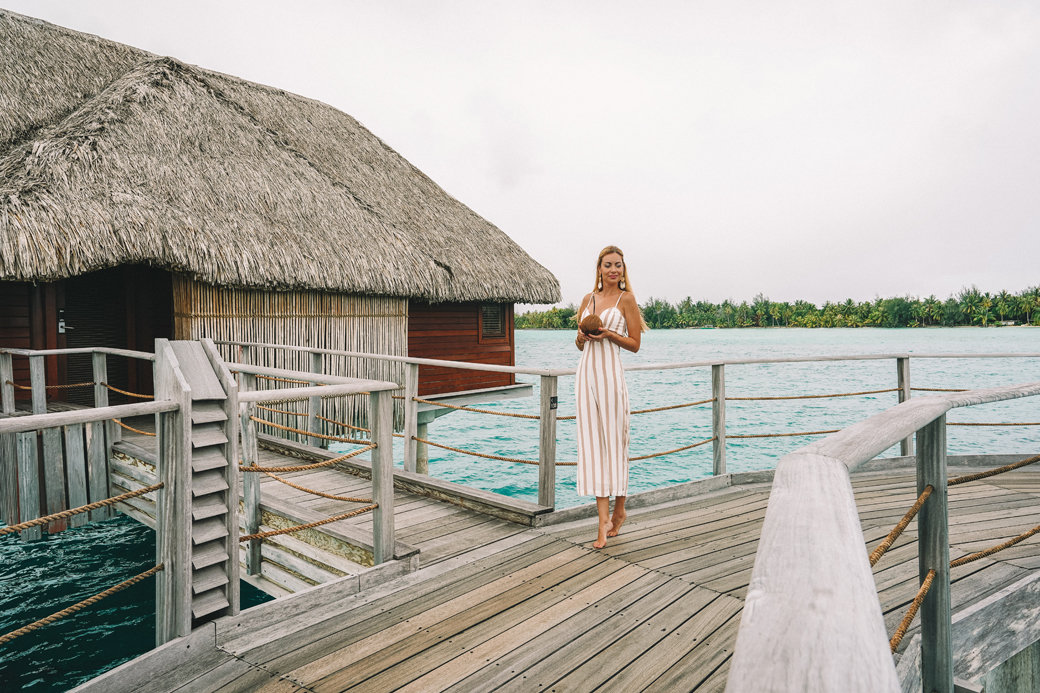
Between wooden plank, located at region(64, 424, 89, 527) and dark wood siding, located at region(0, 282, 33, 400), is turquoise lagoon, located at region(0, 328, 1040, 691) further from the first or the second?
dark wood siding, located at region(0, 282, 33, 400)

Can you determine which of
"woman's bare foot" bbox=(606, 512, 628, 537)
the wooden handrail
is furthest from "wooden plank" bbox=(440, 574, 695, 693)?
the wooden handrail

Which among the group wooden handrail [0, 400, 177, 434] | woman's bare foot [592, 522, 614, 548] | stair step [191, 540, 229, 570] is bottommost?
woman's bare foot [592, 522, 614, 548]

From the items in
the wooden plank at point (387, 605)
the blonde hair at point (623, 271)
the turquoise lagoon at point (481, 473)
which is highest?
the blonde hair at point (623, 271)

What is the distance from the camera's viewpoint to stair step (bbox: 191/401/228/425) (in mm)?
2318

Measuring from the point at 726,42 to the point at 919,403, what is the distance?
26821 mm

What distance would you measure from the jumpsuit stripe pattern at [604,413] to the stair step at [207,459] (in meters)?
1.79

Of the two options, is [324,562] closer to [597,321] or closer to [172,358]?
[172,358]

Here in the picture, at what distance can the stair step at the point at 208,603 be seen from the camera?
2.28m

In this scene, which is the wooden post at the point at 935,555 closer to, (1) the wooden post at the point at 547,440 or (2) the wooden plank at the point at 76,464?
(1) the wooden post at the point at 547,440

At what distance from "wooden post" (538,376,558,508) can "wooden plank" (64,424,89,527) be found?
541 centimetres

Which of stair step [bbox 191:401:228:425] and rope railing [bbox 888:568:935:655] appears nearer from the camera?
rope railing [bbox 888:568:935:655]

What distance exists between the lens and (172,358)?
2.36 metres

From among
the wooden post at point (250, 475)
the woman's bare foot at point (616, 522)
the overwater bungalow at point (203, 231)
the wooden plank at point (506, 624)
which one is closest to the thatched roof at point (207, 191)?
the overwater bungalow at point (203, 231)

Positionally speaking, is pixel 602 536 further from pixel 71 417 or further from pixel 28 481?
pixel 28 481
